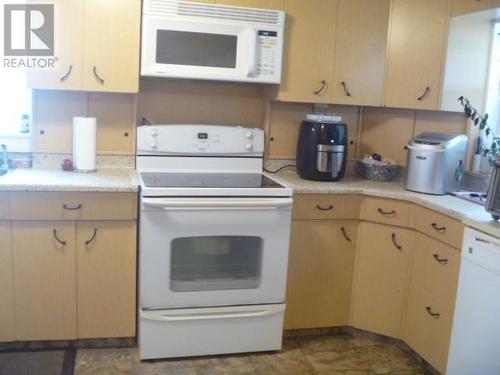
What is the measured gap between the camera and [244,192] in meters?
2.62

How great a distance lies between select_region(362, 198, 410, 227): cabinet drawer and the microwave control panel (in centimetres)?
91

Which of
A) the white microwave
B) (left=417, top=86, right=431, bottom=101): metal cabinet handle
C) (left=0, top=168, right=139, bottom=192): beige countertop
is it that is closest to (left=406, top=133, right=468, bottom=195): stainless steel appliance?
(left=417, top=86, right=431, bottom=101): metal cabinet handle

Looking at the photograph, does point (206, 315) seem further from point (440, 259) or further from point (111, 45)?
point (111, 45)

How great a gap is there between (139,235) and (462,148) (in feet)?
5.89

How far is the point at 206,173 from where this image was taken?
3113mm

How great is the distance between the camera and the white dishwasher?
2.17 meters

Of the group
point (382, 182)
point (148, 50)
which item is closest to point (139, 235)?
point (148, 50)

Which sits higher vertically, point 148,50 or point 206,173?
point 148,50

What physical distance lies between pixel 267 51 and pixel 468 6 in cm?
112

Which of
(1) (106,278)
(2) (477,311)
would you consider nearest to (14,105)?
(1) (106,278)

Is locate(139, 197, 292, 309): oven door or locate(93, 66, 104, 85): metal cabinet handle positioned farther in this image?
locate(93, 66, 104, 85): metal cabinet handle

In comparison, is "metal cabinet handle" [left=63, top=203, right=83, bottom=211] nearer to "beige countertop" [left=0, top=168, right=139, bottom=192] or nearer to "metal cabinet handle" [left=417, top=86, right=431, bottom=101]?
"beige countertop" [left=0, top=168, right=139, bottom=192]

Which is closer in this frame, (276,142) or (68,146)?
(68,146)

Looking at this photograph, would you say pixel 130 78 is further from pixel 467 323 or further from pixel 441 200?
pixel 467 323
